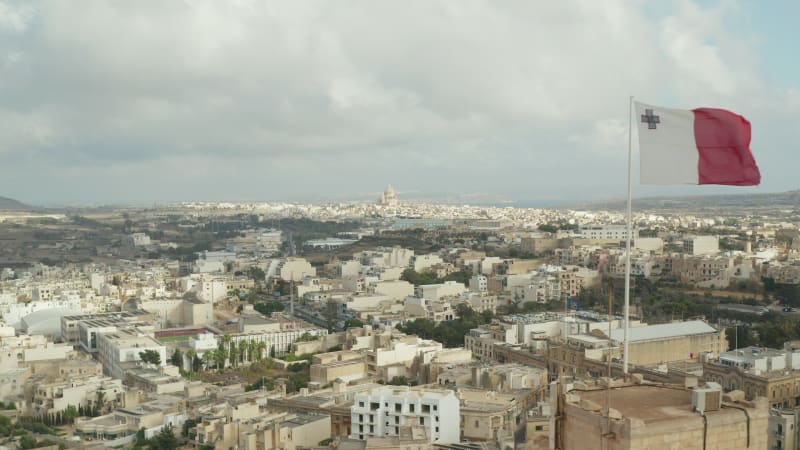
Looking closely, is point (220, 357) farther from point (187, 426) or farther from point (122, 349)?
point (187, 426)

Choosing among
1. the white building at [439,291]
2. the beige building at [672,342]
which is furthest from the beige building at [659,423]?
the white building at [439,291]

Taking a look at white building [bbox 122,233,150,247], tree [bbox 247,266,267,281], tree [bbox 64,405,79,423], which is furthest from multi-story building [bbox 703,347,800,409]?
white building [bbox 122,233,150,247]

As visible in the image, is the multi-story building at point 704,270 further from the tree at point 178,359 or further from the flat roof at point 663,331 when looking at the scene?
the tree at point 178,359

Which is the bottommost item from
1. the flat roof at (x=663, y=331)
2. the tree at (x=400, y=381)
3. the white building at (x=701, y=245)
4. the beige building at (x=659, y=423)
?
the tree at (x=400, y=381)

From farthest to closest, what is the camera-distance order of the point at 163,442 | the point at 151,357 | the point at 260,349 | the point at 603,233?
the point at 603,233, the point at 260,349, the point at 151,357, the point at 163,442

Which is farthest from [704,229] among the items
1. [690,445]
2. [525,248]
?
[690,445]

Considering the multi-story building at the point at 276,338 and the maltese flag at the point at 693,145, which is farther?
the multi-story building at the point at 276,338

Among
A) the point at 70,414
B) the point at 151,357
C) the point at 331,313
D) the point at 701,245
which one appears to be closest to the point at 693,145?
the point at 70,414
